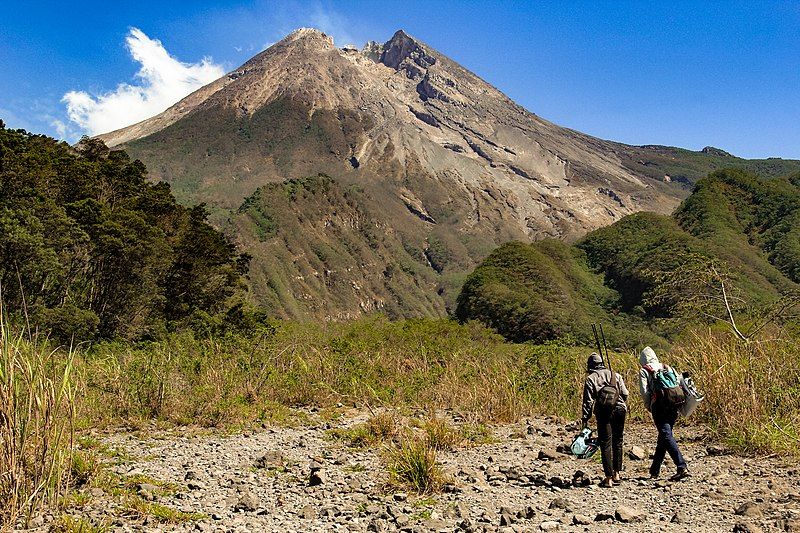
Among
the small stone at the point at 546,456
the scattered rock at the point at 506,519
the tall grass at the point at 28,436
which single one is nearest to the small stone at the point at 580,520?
the scattered rock at the point at 506,519

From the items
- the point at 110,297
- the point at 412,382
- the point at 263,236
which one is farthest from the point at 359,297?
the point at 412,382

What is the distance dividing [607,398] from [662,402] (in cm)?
58

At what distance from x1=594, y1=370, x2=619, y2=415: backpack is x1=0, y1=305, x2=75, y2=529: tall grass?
17.0 feet

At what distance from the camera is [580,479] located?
619 cm

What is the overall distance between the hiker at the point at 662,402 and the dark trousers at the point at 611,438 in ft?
1.15

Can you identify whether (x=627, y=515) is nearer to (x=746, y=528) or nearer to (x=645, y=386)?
(x=746, y=528)

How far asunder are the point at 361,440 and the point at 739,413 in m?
4.89

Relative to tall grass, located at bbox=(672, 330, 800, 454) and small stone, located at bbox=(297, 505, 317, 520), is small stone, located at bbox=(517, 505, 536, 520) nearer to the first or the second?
small stone, located at bbox=(297, 505, 317, 520)

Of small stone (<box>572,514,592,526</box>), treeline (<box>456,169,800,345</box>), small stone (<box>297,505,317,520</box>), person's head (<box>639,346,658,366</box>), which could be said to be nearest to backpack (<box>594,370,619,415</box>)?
person's head (<box>639,346,658,366</box>)

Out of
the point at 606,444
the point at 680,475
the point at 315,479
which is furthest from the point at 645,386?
the point at 315,479

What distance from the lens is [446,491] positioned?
5590mm

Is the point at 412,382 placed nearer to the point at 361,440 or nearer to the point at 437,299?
the point at 361,440

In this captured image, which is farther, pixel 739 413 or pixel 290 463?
pixel 739 413

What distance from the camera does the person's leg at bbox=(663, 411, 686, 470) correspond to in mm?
5992
